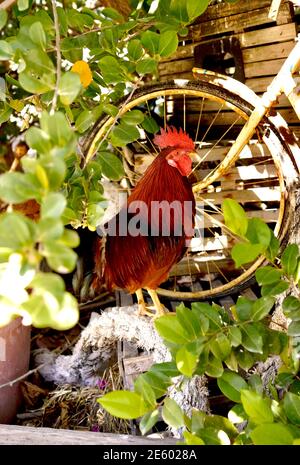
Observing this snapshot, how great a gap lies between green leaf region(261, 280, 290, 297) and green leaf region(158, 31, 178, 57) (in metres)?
0.48

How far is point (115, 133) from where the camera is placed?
974 mm

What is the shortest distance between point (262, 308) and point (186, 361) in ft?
0.51

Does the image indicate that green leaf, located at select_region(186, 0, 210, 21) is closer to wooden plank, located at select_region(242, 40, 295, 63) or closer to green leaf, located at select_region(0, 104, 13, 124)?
green leaf, located at select_region(0, 104, 13, 124)

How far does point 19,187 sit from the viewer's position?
47 cm

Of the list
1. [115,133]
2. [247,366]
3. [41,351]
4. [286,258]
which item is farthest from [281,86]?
[41,351]

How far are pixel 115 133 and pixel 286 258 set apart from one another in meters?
0.45

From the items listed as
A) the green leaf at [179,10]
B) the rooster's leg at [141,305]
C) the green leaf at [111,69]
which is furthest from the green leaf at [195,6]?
the rooster's leg at [141,305]

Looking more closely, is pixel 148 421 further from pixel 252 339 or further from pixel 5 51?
pixel 5 51

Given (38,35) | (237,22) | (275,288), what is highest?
(237,22)

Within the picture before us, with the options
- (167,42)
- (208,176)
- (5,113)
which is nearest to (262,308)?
(167,42)

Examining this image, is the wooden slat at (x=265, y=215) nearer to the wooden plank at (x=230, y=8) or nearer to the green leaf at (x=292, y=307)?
the wooden plank at (x=230, y=8)

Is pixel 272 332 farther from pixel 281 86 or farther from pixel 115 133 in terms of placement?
pixel 281 86

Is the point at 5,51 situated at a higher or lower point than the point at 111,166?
higher
